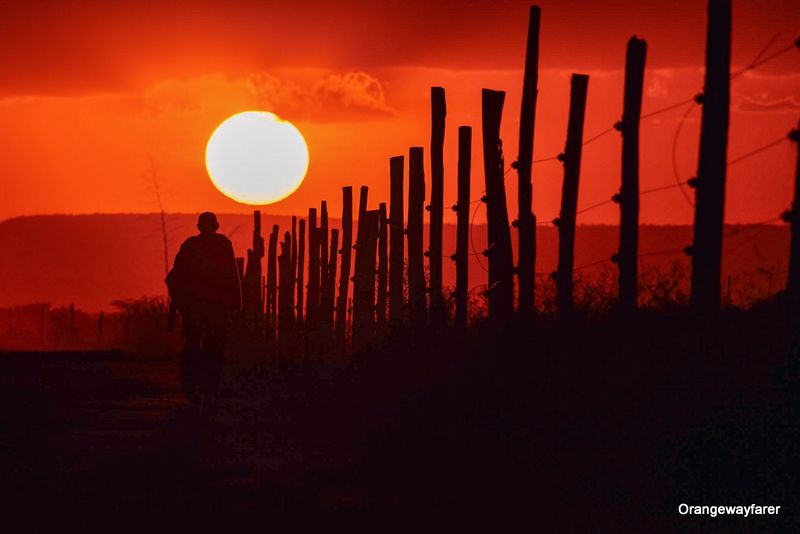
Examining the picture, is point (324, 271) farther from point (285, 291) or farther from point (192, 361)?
point (192, 361)

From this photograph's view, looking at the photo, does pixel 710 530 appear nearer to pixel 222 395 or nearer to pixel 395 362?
pixel 395 362


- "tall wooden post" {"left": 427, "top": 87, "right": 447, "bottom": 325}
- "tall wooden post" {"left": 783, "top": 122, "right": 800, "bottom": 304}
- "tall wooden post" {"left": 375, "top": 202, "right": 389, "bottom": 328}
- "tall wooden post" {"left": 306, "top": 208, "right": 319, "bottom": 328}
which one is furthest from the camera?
"tall wooden post" {"left": 306, "top": 208, "right": 319, "bottom": 328}

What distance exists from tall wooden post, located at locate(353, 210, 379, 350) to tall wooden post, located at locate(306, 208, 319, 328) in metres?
4.30

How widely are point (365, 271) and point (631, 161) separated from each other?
37.1 ft

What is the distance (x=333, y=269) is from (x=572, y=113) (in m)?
14.1

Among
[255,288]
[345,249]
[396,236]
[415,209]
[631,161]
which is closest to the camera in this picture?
[631,161]

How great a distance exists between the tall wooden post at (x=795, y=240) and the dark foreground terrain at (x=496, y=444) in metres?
0.24

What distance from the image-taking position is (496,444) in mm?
10078

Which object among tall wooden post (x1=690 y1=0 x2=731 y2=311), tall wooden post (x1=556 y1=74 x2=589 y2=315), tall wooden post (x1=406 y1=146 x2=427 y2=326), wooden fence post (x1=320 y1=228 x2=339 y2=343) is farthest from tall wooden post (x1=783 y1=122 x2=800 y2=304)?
wooden fence post (x1=320 y1=228 x2=339 y2=343)

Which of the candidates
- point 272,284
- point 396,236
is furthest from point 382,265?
point 272,284

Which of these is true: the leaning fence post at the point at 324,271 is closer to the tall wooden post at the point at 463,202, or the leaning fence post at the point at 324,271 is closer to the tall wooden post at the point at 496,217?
the tall wooden post at the point at 463,202

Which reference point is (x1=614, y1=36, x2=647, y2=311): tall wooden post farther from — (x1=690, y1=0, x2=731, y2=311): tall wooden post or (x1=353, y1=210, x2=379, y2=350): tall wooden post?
(x1=353, y1=210, x2=379, y2=350): tall wooden post

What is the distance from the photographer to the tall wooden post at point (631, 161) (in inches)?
469

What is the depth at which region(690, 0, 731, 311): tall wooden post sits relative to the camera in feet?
33.1
